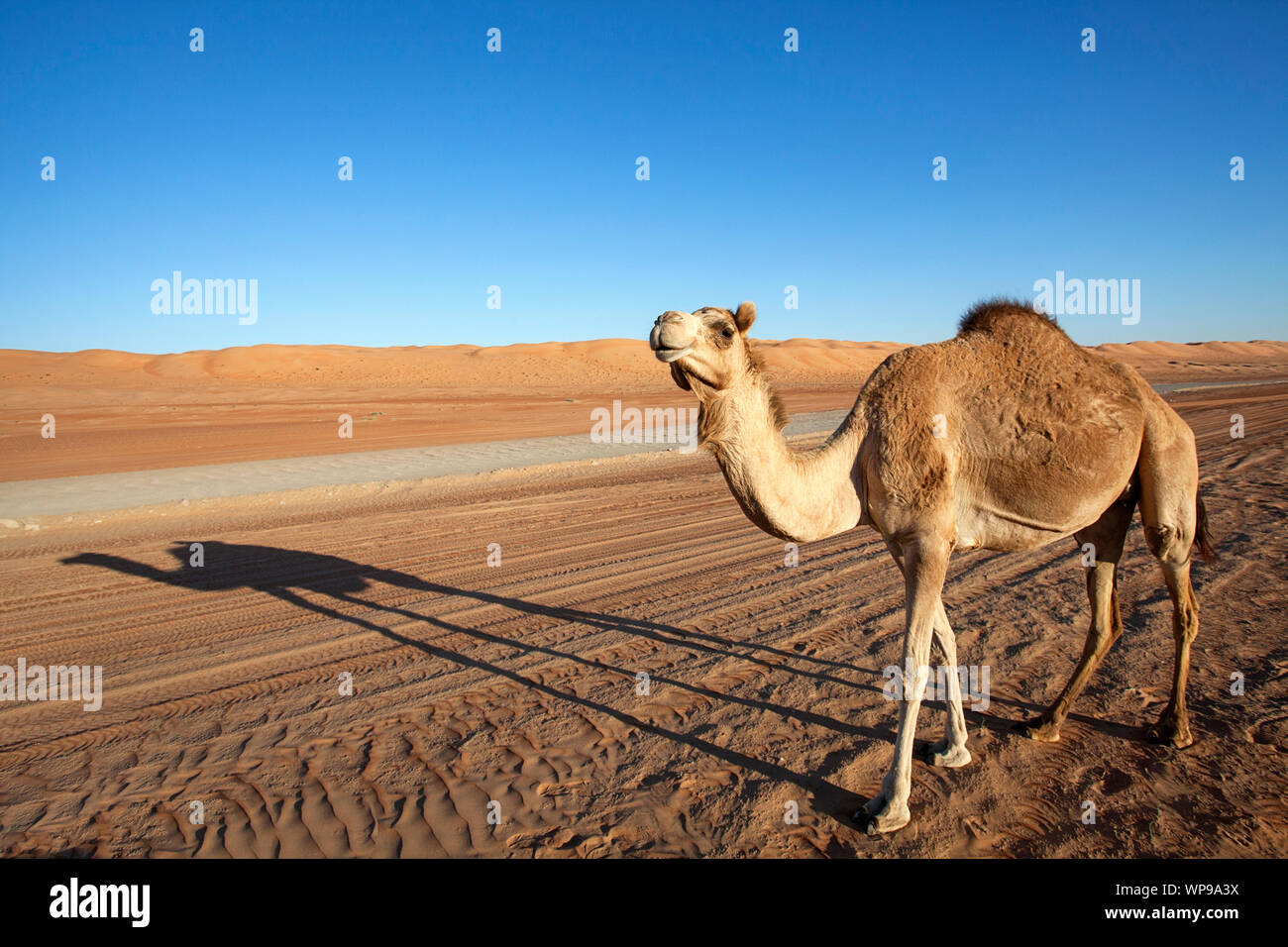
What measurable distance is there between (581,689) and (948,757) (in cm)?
274

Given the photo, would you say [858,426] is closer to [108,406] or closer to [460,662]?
[460,662]

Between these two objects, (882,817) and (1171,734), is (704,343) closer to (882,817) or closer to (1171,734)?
(882,817)

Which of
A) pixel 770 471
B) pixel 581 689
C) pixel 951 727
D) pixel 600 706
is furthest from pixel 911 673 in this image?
pixel 581 689

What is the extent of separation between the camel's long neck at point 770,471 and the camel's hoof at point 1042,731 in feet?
7.00

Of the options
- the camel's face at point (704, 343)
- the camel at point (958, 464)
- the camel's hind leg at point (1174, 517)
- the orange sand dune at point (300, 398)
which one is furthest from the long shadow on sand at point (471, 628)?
the orange sand dune at point (300, 398)

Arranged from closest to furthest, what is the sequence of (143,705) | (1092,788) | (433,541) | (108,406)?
(1092,788) → (143,705) → (433,541) → (108,406)

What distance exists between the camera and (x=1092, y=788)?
4105 mm

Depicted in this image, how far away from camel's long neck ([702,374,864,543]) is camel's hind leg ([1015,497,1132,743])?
2.16 m

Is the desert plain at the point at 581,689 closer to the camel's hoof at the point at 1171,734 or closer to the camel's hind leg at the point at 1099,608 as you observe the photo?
the camel's hoof at the point at 1171,734

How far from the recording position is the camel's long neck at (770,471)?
3.57 meters

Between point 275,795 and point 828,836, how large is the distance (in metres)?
3.25

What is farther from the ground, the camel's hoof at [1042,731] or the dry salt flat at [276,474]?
the dry salt flat at [276,474]

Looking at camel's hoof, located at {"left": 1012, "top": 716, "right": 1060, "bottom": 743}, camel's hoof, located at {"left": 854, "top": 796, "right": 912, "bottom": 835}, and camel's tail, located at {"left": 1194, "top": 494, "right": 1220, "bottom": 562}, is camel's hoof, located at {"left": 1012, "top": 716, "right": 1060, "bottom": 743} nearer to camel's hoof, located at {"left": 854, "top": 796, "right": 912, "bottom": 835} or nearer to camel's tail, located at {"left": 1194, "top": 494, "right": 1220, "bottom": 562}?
camel's hoof, located at {"left": 854, "top": 796, "right": 912, "bottom": 835}
